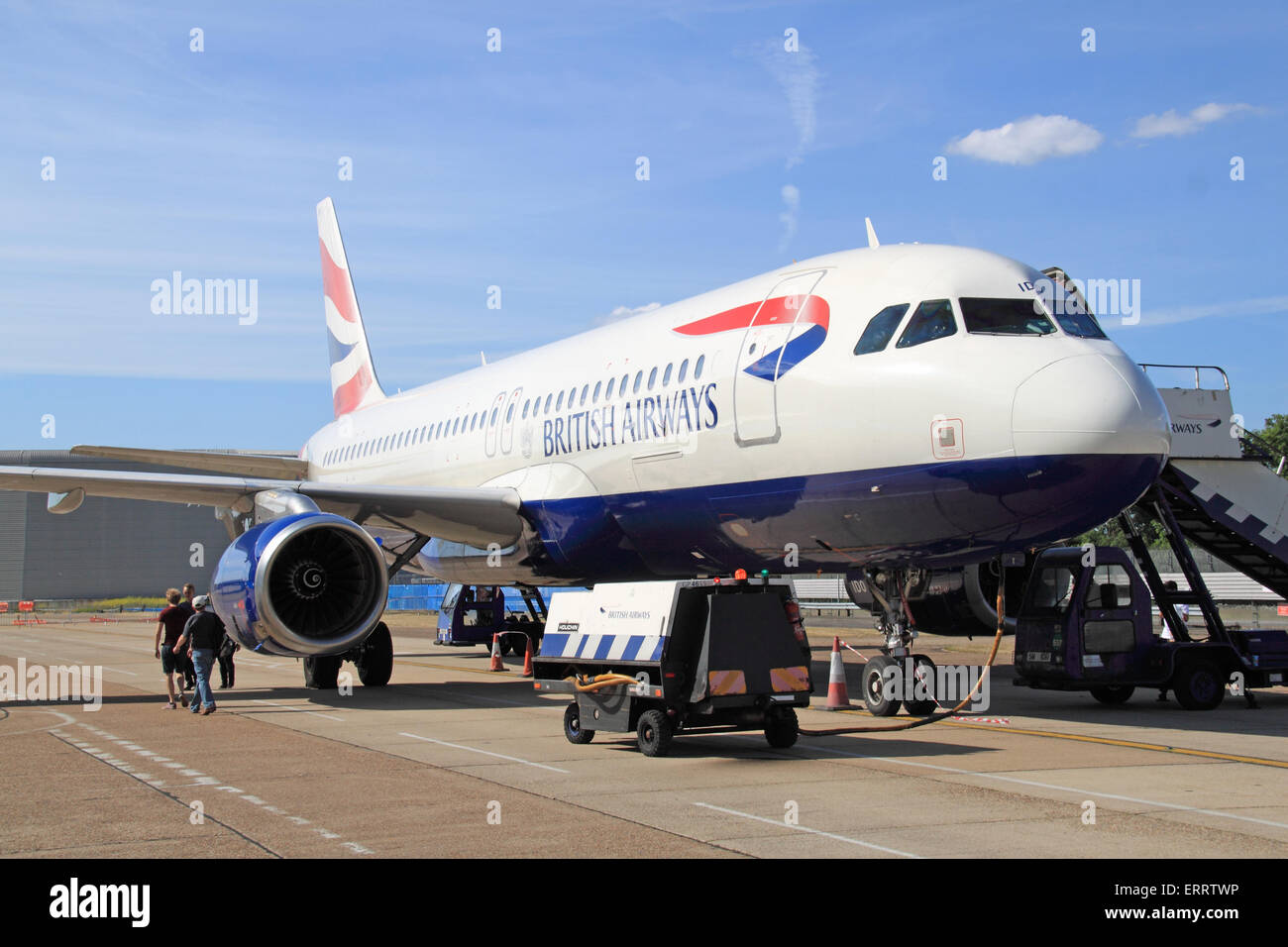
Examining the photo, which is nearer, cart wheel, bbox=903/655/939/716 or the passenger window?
cart wheel, bbox=903/655/939/716

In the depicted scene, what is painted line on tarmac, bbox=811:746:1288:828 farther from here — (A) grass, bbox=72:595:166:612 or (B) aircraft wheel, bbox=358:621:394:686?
(A) grass, bbox=72:595:166:612

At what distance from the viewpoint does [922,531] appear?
38.1ft

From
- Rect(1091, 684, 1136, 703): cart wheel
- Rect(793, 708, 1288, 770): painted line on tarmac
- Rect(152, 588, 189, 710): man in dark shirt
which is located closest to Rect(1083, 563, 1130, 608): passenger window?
Result: Rect(1091, 684, 1136, 703): cart wheel

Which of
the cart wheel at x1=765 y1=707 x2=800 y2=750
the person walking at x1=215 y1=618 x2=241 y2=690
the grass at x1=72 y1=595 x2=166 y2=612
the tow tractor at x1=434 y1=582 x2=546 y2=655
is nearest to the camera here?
the cart wheel at x1=765 y1=707 x2=800 y2=750

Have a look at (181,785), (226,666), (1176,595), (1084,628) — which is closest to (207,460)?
(226,666)

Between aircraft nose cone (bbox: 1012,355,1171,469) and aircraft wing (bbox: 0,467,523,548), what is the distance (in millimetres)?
8123

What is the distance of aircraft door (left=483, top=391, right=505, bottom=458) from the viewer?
18.3m

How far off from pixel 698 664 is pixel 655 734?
2.36 feet

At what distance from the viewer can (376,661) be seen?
18156 mm

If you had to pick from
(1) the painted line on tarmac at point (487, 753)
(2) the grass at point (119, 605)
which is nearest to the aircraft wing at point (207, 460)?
(1) the painted line on tarmac at point (487, 753)

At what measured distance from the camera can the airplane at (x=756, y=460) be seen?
1080 cm

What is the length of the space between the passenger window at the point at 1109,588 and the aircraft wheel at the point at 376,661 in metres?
9.65
